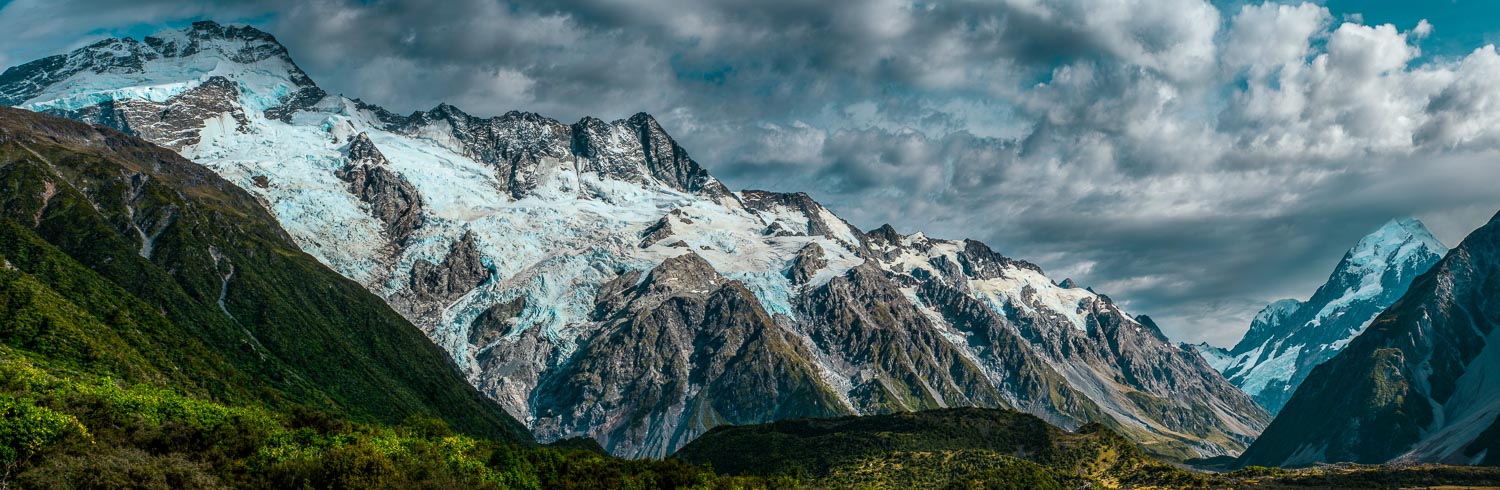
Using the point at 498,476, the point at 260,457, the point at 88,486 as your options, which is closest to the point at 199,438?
the point at 260,457

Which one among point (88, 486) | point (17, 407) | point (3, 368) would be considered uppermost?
point (3, 368)

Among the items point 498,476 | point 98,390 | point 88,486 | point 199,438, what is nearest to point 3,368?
point 98,390

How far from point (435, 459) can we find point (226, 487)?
45865 mm

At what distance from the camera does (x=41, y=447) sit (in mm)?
130000

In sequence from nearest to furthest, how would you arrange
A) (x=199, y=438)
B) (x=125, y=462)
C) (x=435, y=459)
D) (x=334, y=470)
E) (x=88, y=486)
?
(x=88, y=486)
(x=125, y=462)
(x=334, y=470)
(x=199, y=438)
(x=435, y=459)

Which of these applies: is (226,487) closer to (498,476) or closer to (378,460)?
(378,460)

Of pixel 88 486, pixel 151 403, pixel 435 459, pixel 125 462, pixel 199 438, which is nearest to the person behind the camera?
pixel 88 486

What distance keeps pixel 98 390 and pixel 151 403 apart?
40.6 ft

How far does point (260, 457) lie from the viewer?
149375 millimetres

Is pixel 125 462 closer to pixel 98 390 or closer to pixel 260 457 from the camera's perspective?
pixel 260 457

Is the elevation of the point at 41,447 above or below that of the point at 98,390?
below

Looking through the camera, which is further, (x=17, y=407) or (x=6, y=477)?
(x=17, y=407)

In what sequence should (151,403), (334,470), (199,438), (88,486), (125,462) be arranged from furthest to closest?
1. (151,403)
2. (199,438)
3. (334,470)
4. (125,462)
5. (88,486)

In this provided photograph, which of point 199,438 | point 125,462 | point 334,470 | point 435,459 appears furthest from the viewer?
point 435,459
